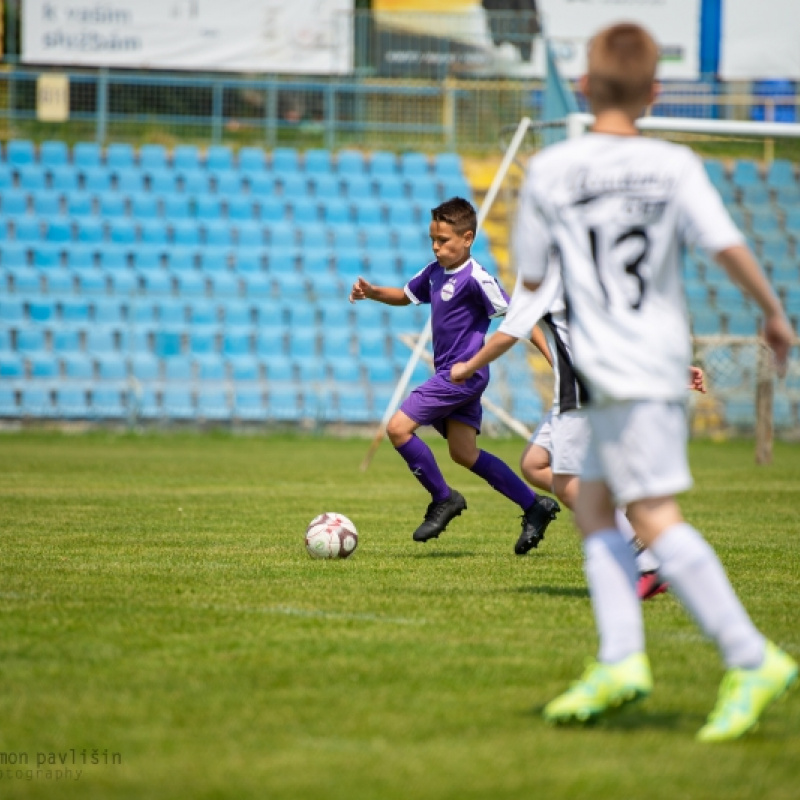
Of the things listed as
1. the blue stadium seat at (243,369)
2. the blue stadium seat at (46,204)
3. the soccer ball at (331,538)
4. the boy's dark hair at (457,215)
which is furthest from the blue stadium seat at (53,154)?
the soccer ball at (331,538)

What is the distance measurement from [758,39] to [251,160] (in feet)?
33.0

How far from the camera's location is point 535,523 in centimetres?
748

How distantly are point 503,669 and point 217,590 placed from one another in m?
1.98

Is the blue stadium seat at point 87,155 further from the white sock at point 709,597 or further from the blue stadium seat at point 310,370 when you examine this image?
the white sock at point 709,597

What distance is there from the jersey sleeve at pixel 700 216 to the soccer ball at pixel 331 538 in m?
3.91

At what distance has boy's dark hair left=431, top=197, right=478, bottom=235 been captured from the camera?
25.1ft

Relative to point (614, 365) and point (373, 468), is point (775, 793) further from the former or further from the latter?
point (373, 468)

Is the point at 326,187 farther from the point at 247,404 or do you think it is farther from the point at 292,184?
the point at 247,404

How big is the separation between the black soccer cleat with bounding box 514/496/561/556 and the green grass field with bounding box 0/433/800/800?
0.13m

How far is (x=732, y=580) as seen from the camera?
6539mm

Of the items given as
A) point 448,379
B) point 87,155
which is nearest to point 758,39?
point 87,155

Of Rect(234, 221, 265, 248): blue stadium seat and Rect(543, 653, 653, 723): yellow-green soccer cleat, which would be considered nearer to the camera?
Rect(543, 653, 653, 723): yellow-green soccer cleat

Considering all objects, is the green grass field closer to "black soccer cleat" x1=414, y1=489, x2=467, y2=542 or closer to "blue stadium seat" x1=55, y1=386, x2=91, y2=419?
"black soccer cleat" x1=414, y1=489, x2=467, y2=542

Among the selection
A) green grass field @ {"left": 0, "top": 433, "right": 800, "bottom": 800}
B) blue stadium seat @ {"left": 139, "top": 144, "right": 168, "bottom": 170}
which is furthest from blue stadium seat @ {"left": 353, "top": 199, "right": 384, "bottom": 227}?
green grass field @ {"left": 0, "top": 433, "right": 800, "bottom": 800}
